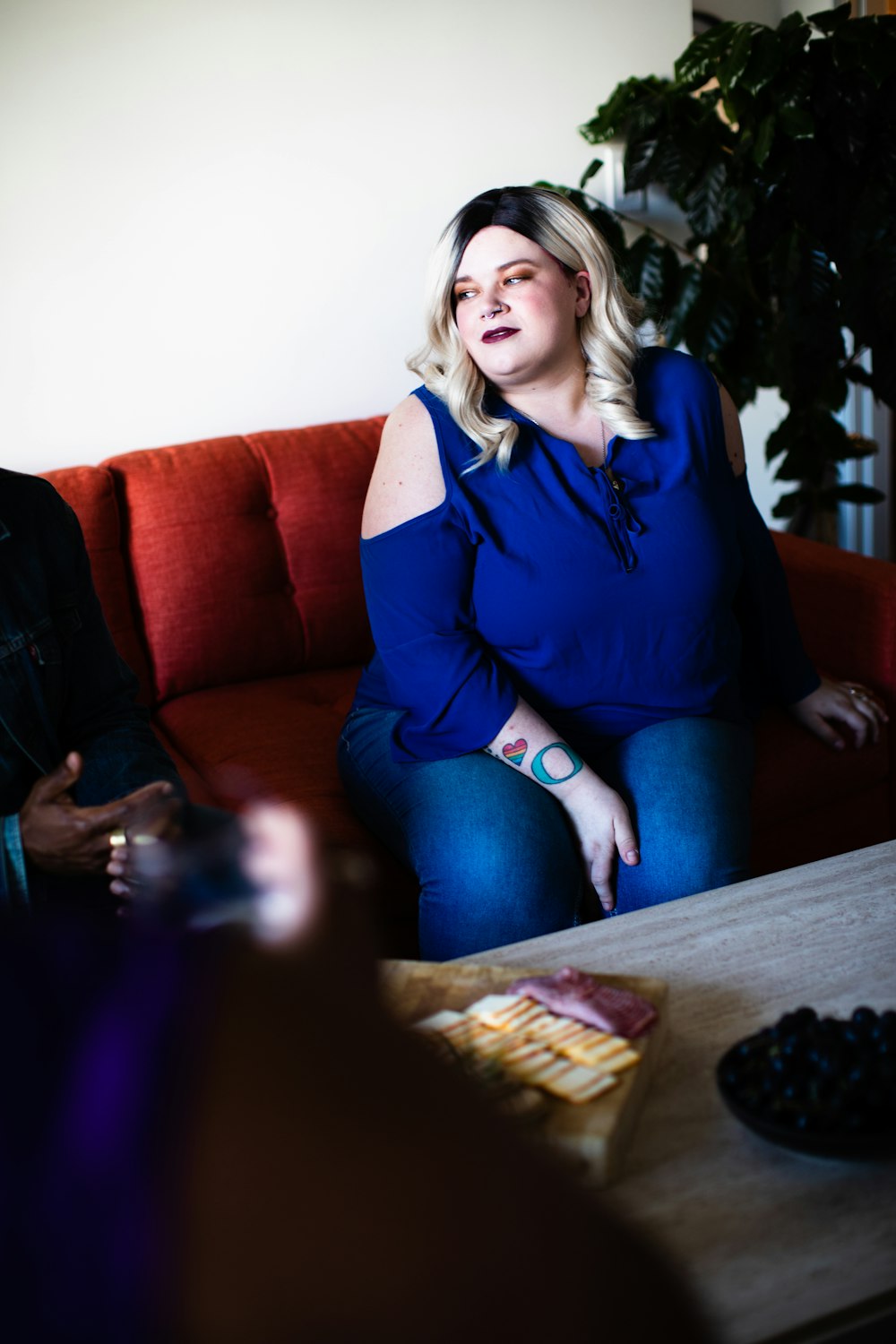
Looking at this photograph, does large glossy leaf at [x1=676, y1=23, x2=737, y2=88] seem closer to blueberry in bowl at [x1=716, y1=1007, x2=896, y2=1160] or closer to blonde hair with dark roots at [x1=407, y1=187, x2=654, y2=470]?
blonde hair with dark roots at [x1=407, y1=187, x2=654, y2=470]

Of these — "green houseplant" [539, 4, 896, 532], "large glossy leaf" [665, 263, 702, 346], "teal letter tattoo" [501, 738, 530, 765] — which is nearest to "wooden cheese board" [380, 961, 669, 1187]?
"teal letter tattoo" [501, 738, 530, 765]

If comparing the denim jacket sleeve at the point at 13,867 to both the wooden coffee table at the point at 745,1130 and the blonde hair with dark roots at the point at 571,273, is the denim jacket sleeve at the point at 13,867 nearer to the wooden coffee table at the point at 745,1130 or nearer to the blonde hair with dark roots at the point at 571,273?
the wooden coffee table at the point at 745,1130

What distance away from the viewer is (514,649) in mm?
1739

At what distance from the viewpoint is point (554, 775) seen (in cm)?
162

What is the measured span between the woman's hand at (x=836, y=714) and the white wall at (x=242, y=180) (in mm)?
1272

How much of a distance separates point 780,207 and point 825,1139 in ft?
7.58

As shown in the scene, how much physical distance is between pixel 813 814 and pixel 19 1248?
1904mm

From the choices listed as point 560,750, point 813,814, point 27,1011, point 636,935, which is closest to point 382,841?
point 560,750

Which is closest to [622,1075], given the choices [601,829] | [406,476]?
[601,829]

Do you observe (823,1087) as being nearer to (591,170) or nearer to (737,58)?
(737,58)

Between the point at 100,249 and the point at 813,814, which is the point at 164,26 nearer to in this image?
the point at 100,249

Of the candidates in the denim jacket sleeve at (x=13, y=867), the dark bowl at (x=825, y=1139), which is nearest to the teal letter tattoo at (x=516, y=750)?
the denim jacket sleeve at (x=13, y=867)

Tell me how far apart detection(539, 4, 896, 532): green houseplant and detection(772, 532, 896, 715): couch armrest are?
529 millimetres

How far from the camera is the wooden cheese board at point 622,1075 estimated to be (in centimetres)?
85
